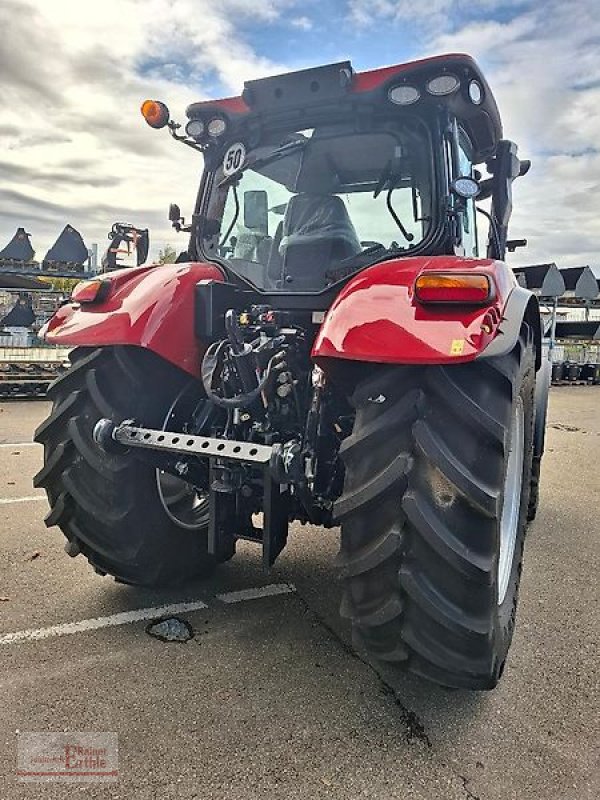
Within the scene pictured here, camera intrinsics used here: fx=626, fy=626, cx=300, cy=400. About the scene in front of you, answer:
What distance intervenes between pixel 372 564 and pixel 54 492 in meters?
1.57

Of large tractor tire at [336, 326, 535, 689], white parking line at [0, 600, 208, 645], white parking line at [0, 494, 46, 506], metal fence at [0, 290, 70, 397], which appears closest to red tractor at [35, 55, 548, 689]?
large tractor tire at [336, 326, 535, 689]

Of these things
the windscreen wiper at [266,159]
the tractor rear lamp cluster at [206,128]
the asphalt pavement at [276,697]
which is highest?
the tractor rear lamp cluster at [206,128]

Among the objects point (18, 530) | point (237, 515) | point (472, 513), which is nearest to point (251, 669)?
point (237, 515)

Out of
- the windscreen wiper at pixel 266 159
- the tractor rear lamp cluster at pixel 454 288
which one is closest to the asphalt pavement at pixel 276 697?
the tractor rear lamp cluster at pixel 454 288

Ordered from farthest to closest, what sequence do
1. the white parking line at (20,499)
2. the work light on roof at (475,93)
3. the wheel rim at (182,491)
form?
1. the white parking line at (20,499)
2. the wheel rim at (182,491)
3. the work light on roof at (475,93)

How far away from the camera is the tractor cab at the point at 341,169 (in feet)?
9.05

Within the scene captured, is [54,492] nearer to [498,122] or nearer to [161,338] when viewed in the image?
[161,338]

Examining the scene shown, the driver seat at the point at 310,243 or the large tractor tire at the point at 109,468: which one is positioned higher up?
the driver seat at the point at 310,243

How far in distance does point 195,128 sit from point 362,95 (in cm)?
93

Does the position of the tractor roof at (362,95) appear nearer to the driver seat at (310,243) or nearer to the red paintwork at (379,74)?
the red paintwork at (379,74)

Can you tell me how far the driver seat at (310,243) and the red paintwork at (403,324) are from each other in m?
0.79

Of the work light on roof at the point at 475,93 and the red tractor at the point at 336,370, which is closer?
the red tractor at the point at 336,370

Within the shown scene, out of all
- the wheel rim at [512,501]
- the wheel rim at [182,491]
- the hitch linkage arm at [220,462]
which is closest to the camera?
the hitch linkage arm at [220,462]

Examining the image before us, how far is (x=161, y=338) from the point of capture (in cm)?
267
